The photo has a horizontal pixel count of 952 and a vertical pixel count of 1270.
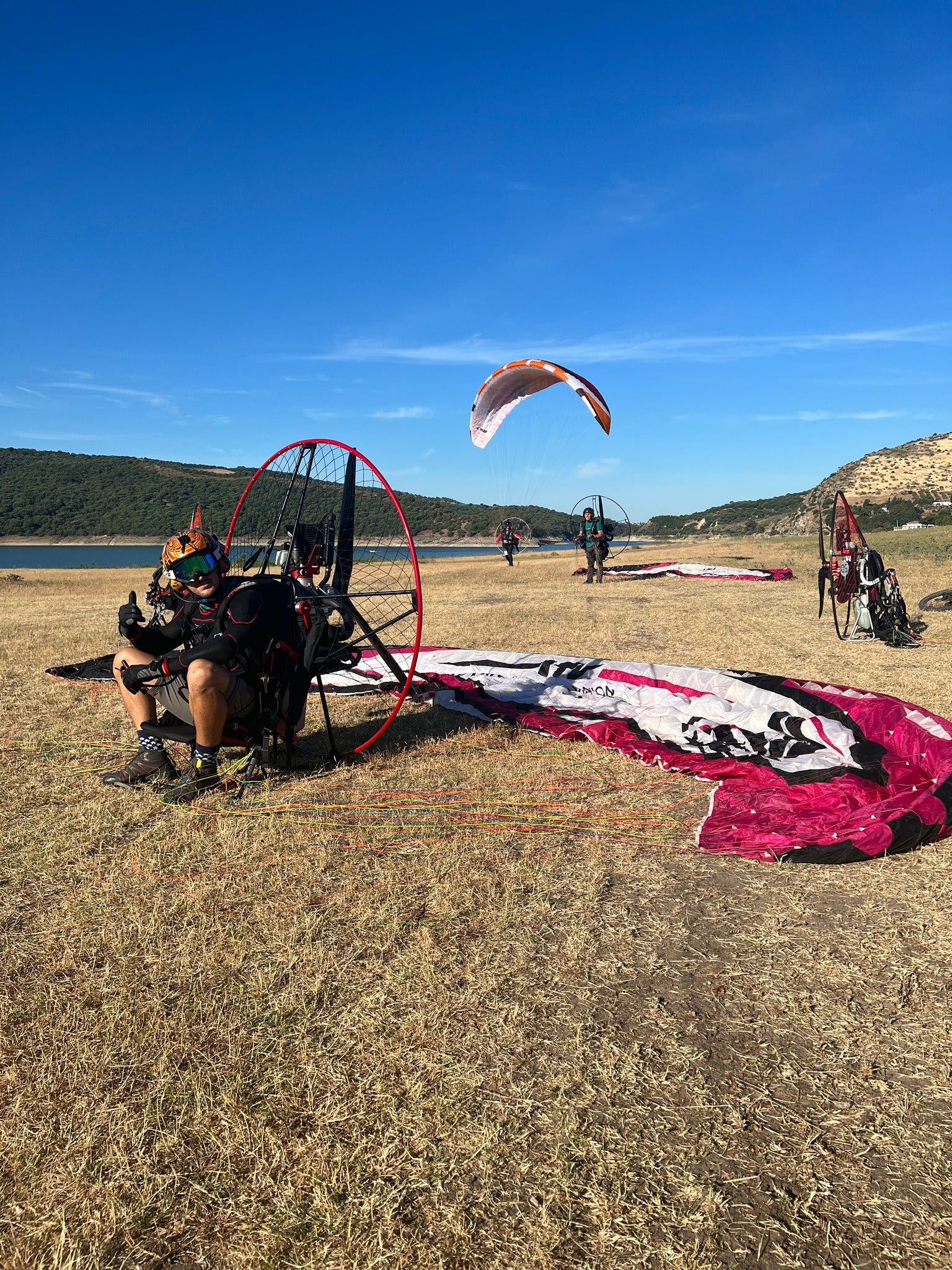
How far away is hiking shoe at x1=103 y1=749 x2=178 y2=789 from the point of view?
532cm

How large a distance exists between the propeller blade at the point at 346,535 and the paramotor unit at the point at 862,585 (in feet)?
23.2

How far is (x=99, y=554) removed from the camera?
72.2m

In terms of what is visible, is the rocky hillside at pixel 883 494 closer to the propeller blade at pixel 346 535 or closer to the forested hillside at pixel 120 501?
the forested hillside at pixel 120 501

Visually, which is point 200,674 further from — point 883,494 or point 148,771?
point 883,494

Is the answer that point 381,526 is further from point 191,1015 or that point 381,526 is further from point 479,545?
point 479,545

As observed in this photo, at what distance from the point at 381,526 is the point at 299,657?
1447 mm

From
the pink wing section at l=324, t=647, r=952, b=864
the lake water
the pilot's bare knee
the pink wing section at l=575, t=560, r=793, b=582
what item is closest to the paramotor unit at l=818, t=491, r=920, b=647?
the pink wing section at l=324, t=647, r=952, b=864

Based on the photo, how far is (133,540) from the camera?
83.4m

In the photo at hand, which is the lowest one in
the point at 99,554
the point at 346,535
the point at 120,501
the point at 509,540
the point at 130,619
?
the point at 130,619

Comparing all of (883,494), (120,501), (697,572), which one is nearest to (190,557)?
(697,572)

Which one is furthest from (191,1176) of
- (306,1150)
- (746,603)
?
(746,603)

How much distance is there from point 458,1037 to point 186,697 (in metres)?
3.29

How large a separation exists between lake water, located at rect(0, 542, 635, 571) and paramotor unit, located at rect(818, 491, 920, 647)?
41793 millimetres

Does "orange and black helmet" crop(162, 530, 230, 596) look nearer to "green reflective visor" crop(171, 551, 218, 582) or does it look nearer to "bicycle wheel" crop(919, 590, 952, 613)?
"green reflective visor" crop(171, 551, 218, 582)
